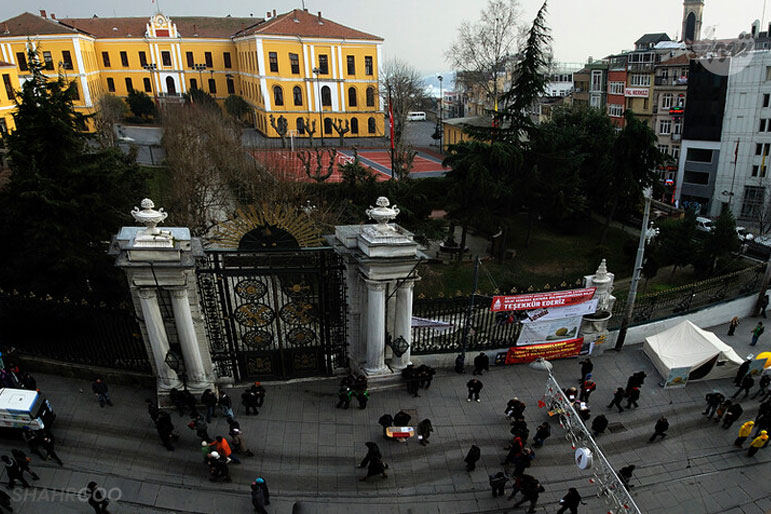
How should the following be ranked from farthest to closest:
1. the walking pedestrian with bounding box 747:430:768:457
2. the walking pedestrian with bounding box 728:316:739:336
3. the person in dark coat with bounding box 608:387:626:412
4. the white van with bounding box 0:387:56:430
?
the walking pedestrian with bounding box 728:316:739:336 → the person in dark coat with bounding box 608:387:626:412 → the walking pedestrian with bounding box 747:430:768:457 → the white van with bounding box 0:387:56:430

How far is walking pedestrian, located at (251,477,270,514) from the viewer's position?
9.60 meters

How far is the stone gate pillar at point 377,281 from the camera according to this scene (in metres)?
11.8

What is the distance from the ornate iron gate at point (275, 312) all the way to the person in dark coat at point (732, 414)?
Answer: 34.2 feet

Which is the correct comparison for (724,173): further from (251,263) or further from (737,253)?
(251,263)

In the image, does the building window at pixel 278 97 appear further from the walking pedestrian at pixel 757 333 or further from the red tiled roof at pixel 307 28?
the walking pedestrian at pixel 757 333

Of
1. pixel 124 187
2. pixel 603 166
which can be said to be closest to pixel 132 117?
pixel 124 187

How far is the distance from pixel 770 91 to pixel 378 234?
37.4 m

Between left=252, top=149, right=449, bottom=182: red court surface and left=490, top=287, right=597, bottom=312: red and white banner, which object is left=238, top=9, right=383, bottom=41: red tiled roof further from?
left=490, top=287, right=597, bottom=312: red and white banner

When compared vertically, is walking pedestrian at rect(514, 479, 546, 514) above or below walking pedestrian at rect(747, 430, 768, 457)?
above

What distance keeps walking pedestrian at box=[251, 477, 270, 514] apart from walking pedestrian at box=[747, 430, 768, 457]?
11.8 metres

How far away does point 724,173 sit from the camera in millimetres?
38375

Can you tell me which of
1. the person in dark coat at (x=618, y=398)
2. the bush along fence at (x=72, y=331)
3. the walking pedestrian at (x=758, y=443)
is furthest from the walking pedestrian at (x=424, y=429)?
the walking pedestrian at (x=758, y=443)

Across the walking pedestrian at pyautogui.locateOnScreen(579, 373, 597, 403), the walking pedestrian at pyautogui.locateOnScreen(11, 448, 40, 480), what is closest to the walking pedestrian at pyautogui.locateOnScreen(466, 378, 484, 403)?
the walking pedestrian at pyautogui.locateOnScreen(579, 373, 597, 403)

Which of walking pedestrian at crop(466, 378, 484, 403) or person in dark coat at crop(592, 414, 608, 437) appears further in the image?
walking pedestrian at crop(466, 378, 484, 403)
